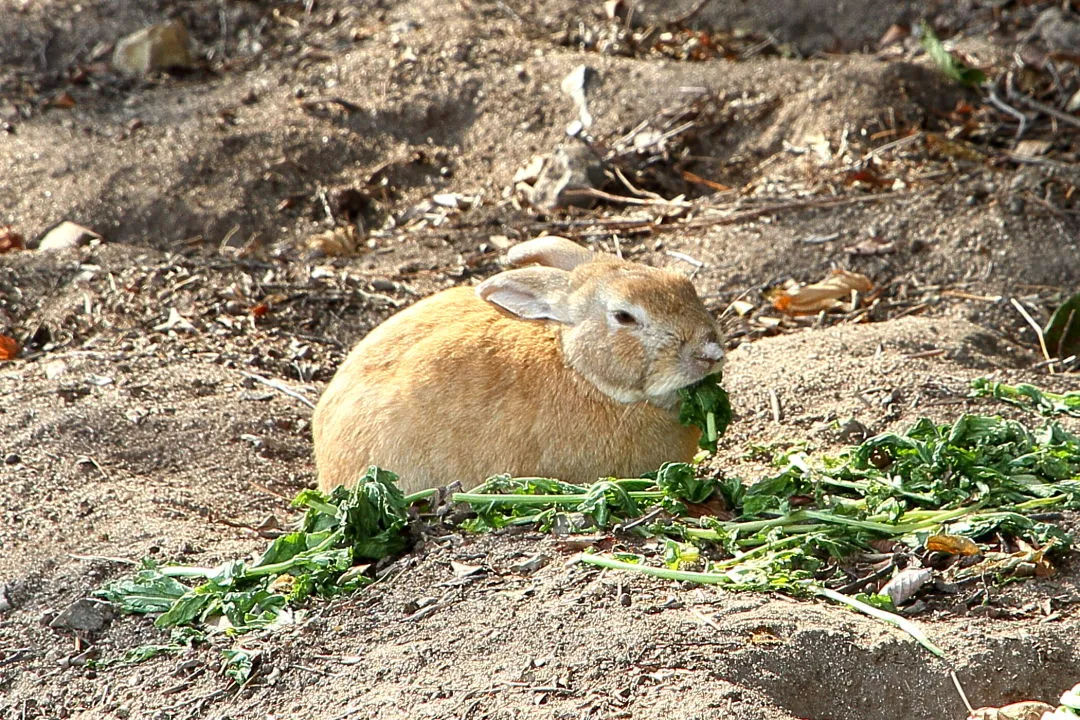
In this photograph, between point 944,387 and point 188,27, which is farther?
point 188,27

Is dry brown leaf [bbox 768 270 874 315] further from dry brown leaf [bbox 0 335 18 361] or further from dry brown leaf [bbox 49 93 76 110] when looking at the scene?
dry brown leaf [bbox 49 93 76 110]

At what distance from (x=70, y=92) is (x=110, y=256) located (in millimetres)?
2418

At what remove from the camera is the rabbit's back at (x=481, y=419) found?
5.06m

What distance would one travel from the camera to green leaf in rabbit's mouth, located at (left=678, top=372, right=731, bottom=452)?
502cm

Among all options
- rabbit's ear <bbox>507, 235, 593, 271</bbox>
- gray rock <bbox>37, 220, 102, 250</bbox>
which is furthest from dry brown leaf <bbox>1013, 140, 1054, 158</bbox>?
gray rock <bbox>37, 220, 102, 250</bbox>

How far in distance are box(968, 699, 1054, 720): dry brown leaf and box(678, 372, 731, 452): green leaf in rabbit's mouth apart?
63.0 inches

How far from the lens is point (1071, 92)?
346 inches

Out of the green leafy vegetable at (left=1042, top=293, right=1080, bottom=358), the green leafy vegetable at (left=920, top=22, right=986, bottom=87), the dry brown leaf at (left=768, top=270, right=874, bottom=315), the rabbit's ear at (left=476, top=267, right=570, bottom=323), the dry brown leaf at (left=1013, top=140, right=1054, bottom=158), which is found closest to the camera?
the rabbit's ear at (left=476, top=267, right=570, bottom=323)

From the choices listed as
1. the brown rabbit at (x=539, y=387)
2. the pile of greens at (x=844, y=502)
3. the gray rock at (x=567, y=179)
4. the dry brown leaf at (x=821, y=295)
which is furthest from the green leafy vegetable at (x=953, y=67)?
the brown rabbit at (x=539, y=387)

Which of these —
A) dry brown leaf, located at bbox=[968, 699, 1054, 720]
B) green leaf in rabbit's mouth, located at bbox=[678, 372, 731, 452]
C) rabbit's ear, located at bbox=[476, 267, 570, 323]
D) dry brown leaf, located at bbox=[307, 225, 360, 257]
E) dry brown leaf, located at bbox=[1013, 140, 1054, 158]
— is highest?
rabbit's ear, located at bbox=[476, 267, 570, 323]

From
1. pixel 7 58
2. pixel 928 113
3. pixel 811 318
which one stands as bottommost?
pixel 811 318

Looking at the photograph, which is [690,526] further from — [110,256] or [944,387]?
[110,256]

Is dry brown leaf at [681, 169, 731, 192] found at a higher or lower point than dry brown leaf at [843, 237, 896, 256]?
higher

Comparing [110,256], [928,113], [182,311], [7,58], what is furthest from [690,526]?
[7,58]
